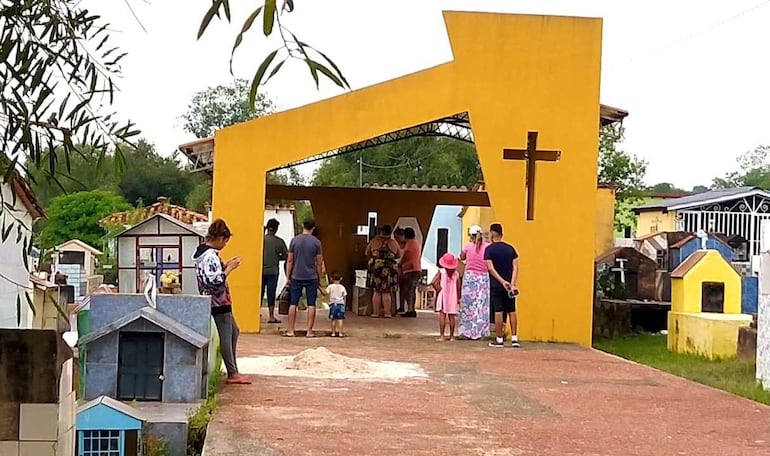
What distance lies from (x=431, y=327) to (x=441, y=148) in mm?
32286

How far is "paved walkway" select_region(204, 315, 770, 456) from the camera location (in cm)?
679

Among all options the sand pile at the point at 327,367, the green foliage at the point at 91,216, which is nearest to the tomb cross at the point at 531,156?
the sand pile at the point at 327,367

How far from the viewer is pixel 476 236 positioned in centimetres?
1334

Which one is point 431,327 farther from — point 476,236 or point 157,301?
point 157,301

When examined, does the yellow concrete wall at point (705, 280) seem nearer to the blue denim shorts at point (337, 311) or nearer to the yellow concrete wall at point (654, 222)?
the blue denim shorts at point (337, 311)

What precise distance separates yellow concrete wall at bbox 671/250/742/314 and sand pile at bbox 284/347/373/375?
8.41 metres

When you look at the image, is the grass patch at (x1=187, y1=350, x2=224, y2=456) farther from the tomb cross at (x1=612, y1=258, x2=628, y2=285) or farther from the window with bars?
the tomb cross at (x1=612, y1=258, x2=628, y2=285)

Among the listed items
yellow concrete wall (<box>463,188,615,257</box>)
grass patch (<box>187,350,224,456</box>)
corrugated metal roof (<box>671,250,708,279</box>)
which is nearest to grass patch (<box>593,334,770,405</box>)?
corrugated metal roof (<box>671,250,708,279</box>)

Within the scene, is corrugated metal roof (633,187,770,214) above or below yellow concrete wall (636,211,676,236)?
above

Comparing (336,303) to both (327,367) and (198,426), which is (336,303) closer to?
(327,367)

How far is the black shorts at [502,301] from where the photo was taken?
12958 millimetres

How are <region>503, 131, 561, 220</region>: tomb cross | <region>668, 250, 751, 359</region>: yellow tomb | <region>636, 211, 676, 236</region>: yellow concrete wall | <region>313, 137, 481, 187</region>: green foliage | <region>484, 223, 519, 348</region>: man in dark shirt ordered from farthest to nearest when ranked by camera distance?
1. <region>313, 137, 481, 187</region>: green foliage
2. <region>636, 211, 676, 236</region>: yellow concrete wall
3. <region>668, 250, 751, 359</region>: yellow tomb
4. <region>503, 131, 561, 220</region>: tomb cross
5. <region>484, 223, 519, 348</region>: man in dark shirt

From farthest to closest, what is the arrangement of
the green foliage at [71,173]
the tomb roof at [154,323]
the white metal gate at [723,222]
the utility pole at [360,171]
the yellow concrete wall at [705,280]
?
the utility pole at [360,171] < the white metal gate at [723,222] < the yellow concrete wall at [705,280] < the tomb roof at [154,323] < the green foliage at [71,173]

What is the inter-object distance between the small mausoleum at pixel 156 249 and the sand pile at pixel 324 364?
32.6 ft
